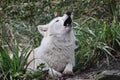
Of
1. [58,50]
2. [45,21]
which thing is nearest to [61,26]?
[58,50]

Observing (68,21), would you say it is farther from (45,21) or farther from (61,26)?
(45,21)

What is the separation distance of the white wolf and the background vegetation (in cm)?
26

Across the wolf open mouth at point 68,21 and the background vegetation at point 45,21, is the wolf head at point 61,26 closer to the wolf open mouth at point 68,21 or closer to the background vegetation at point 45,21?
the wolf open mouth at point 68,21

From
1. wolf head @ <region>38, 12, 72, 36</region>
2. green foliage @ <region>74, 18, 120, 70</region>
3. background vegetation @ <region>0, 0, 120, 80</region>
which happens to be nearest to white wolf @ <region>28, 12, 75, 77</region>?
wolf head @ <region>38, 12, 72, 36</region>

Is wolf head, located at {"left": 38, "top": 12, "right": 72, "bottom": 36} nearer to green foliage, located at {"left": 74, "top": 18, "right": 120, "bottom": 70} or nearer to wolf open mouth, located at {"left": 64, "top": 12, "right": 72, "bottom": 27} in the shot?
wolf open mouth, located at {"left": 64, "top": 12, "right": 72, "bottom": 27}

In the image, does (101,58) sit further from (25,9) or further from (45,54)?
(25,9)

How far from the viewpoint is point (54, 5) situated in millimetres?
12453

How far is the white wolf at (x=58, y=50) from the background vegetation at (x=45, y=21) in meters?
0.26

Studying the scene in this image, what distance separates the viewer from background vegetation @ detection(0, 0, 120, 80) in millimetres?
7227

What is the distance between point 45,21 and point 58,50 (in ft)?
13.5

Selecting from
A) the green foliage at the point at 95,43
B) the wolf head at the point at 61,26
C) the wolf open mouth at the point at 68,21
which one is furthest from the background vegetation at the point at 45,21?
the wolf open mouth at the point at 68,21

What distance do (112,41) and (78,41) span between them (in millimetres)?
671

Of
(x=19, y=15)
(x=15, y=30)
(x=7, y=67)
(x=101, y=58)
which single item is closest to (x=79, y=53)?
(x=101, y=58)

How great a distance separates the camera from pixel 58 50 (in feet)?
24.0
